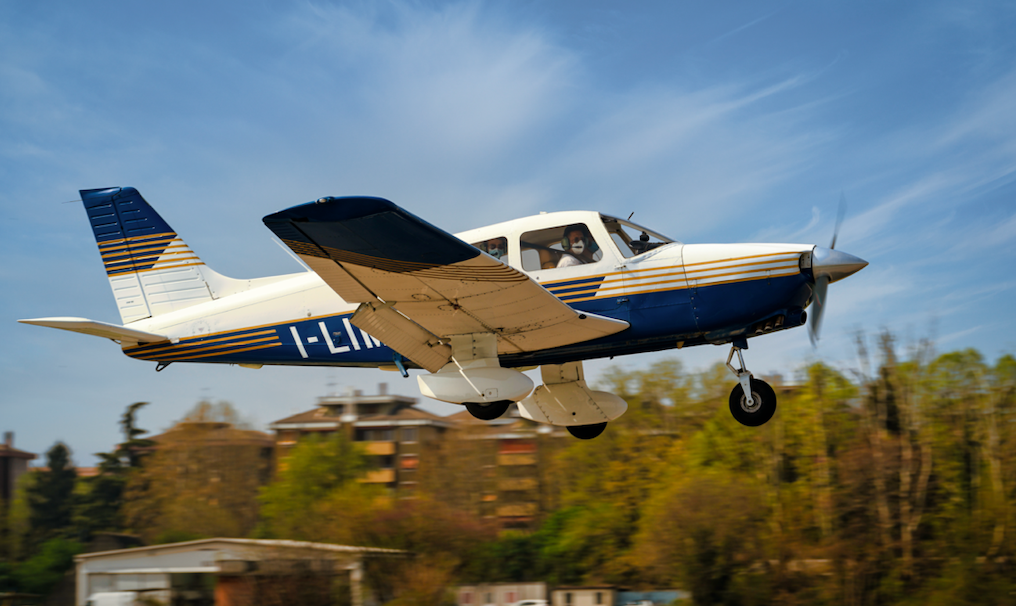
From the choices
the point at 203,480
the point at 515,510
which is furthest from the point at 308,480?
the point at 515,510

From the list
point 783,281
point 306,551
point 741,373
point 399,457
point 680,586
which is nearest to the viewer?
point 783,281

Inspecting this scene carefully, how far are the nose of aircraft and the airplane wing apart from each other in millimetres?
2004

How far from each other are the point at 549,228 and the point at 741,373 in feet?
8.80

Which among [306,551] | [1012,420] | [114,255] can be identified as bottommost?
[306,551]

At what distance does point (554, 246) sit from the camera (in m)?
8.66

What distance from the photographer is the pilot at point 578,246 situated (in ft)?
28.3

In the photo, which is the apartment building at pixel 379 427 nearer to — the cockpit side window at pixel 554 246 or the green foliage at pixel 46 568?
the green foliage at pixel 46 568

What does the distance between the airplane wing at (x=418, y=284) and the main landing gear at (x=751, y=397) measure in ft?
5.16

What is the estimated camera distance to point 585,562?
44125mm

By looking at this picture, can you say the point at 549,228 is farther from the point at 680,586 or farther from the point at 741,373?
the point at 680,586

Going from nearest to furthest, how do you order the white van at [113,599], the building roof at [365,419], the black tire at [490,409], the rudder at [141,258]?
the black tire at [490,409]
the rudder at [141,258]
the white van at [113,599]
the building roof at [365,419]

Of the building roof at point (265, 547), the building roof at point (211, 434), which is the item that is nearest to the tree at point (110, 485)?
the building roof at point (211, 434)

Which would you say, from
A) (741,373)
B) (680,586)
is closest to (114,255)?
(741,373)

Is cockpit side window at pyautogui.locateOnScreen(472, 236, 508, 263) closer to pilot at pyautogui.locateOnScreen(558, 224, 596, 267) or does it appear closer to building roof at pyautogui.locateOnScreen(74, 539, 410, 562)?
pilot at pyautogui.locateOnScreen(558, 224, 596, 267)
